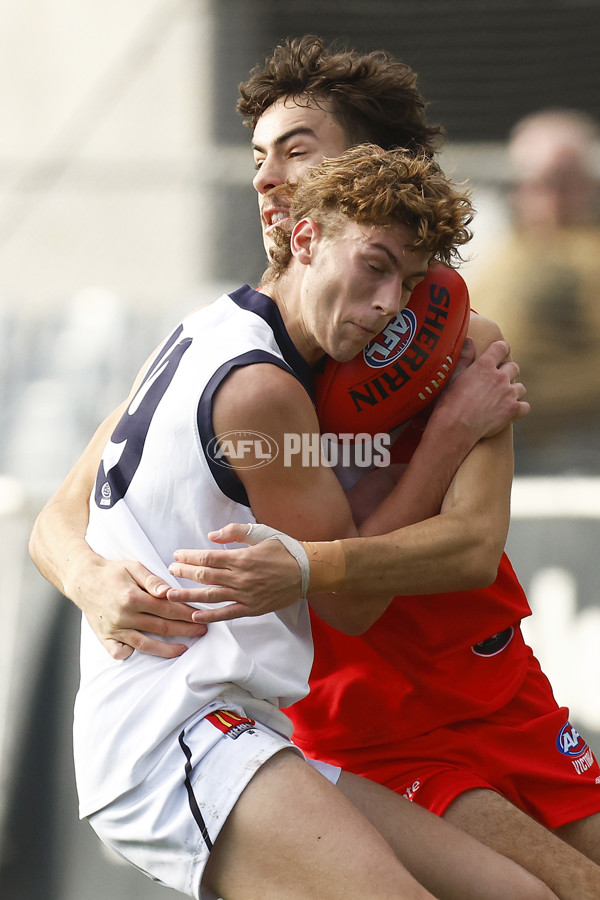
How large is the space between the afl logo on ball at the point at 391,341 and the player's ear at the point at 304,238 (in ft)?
0.70

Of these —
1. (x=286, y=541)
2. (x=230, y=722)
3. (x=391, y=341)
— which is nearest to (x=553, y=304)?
(x=391, y=341)

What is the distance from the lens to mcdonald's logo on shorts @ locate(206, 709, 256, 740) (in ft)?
5.91

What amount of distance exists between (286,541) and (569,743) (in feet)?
3.55

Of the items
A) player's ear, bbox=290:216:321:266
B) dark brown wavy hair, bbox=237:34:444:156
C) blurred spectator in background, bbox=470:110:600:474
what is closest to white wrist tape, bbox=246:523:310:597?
player's ear, bbox=290:216:321:266

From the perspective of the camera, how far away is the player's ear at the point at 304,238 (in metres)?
2.04

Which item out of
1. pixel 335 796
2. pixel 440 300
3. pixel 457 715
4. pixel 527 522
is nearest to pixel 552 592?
pixel 527 522

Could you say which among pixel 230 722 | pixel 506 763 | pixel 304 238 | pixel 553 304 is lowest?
pixel 506 763

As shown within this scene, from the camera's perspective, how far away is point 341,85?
8.11 feet

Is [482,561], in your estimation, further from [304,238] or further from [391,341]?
[304,238]

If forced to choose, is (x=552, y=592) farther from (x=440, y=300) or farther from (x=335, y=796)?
(x=335, y=796)

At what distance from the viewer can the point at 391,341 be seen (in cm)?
208

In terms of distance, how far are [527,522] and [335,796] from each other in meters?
2.74

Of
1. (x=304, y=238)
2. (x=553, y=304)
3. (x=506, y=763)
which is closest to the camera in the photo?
(x=304, y=238)

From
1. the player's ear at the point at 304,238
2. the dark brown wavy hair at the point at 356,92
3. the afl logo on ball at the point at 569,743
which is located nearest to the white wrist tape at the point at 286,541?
the player's ear at the point at 304,238
